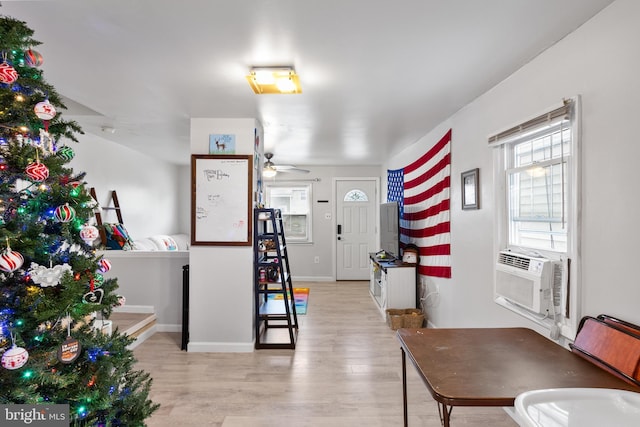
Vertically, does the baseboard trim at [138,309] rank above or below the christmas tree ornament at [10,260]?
below

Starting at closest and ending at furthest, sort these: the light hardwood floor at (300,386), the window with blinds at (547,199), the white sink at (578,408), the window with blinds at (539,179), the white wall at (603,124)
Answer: the white sink at (578,408)
the white wall at (603,124)
the window with blinds at (547,199)
the window with blinds at (539,179)
the light hardwood floor at (300,386)

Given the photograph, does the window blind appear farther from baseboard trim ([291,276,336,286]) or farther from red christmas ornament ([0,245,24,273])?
baseboard trim ([291,276,336,286])

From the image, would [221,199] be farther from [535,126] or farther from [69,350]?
[535,126]

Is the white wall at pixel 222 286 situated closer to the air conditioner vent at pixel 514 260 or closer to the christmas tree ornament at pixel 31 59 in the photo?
the christmas tree ornament at pixel 31 59

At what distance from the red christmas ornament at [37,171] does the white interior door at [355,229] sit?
18.9 ft

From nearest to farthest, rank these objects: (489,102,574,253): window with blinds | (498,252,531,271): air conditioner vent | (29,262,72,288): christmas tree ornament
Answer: (29,262,72,288): christmas tree ornament
(489,102,574,253): window with blinds
(498,252,531,271): air conditioner vent

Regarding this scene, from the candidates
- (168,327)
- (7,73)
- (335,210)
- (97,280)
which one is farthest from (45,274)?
(335,210)

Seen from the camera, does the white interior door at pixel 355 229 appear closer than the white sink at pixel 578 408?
No

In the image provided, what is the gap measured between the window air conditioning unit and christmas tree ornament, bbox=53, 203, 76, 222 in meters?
2.32

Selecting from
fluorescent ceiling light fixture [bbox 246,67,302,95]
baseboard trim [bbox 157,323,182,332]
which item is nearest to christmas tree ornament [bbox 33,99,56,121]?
fluorescent ceiling light fixture [bbox 246,67,302,95]

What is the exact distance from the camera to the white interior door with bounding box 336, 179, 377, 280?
676 centimetres

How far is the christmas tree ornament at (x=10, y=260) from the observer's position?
3.38ft

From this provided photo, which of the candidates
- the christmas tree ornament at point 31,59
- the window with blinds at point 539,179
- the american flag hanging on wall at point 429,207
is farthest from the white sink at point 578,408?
the american flag hanging on wall at point 429,207

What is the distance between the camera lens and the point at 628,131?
1445 mm
